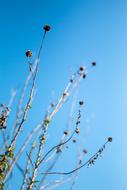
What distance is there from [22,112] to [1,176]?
116 cm

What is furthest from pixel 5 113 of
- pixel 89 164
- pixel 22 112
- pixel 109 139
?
pixel 109 139

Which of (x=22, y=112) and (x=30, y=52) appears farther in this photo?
(x=30, y=52)

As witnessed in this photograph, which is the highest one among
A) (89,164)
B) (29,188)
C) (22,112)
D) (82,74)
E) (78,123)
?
(82,74)

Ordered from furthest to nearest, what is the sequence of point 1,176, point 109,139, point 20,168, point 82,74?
point 109,139
point 82,74
point 20,168
point 1,176

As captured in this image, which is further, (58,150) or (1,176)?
(58,150)

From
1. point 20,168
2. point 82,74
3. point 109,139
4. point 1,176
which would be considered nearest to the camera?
point 1,176

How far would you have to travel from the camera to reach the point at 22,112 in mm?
5285

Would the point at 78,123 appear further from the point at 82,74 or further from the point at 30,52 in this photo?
the point at 30,52

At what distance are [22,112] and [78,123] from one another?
1585 mm

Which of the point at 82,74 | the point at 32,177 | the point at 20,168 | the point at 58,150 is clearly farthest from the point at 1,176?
the point at 82,74

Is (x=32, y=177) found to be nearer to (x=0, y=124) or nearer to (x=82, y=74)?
(x=0, y=124)

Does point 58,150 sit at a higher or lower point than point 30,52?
lower

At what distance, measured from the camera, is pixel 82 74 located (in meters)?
6.13

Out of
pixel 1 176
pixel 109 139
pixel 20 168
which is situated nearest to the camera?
pixel 1 176
